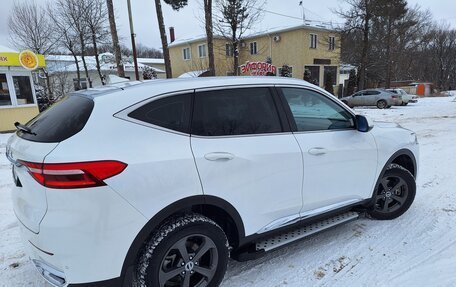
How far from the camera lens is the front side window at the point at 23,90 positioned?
43.9 ft

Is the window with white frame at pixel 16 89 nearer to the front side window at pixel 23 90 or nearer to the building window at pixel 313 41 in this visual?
the front side window at pixel 23 90

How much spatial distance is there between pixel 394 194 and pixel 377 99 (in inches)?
808

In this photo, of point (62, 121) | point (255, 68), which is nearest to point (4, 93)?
point (62, 121)

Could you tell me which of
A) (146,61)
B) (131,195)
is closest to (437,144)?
(131,195)

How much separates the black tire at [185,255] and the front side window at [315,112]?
53.0 inches

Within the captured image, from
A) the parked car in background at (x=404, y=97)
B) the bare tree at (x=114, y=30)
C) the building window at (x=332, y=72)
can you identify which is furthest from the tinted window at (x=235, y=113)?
the building window at (x=332, y=72)

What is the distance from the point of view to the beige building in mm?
31344

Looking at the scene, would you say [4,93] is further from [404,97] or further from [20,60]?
[404,97]

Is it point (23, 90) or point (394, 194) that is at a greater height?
point (23, 90)

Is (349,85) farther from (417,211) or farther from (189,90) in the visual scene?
(189,90)

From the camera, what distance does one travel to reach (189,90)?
8.73 feet

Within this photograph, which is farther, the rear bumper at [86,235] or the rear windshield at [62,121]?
the rear windshield at [62,121]

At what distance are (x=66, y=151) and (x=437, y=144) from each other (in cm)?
905

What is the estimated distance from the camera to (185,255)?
256 centimetres
